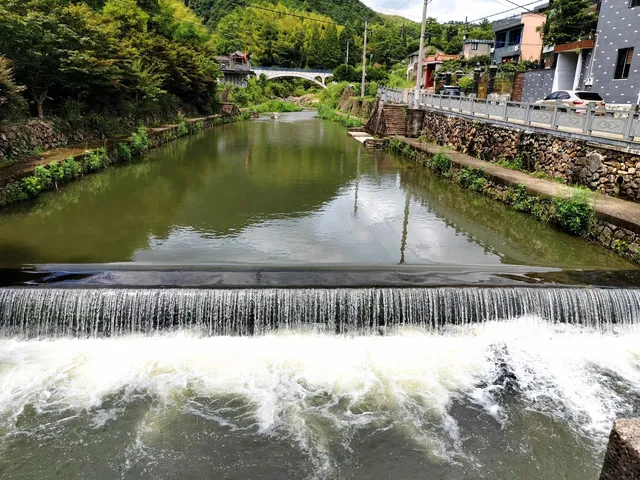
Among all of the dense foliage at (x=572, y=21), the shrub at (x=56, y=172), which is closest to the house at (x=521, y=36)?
the dense foliage at (x=572, y=21)

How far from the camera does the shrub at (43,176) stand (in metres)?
13.6

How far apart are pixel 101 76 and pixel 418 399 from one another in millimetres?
19016

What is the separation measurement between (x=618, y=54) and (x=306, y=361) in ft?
66.3

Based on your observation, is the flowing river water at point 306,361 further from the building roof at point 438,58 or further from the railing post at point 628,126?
the building roof at point 438,58

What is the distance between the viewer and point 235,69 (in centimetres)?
6569

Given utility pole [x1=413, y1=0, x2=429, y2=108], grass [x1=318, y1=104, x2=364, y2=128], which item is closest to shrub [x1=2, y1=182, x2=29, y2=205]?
utility pole [x1=413, y1=0, x2=429, y2=108]

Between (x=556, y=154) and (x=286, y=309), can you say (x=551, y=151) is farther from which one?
(x=286, y=309)

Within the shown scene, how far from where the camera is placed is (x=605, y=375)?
7023mm

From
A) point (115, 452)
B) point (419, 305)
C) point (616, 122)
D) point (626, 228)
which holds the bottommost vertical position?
point (115, 452)

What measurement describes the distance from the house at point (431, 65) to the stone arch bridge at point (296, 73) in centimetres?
3139

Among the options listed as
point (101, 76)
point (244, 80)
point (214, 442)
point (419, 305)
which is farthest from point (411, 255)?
point (244, 80)

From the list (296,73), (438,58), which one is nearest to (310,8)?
(296,73)

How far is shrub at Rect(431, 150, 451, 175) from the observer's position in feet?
59.5

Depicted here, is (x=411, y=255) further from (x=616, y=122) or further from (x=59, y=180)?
(x=59, y=180)
